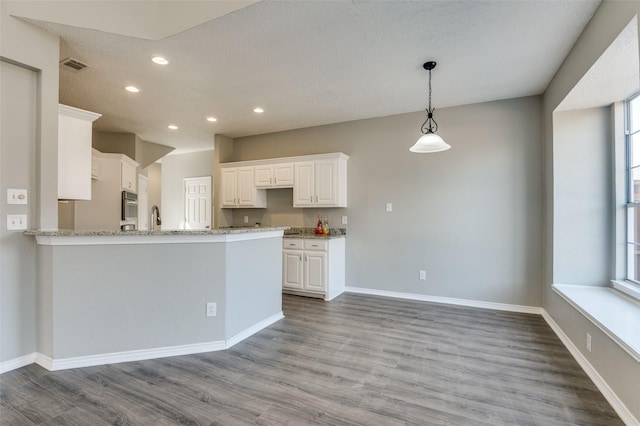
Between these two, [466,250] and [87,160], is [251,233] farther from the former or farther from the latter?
[466,250]

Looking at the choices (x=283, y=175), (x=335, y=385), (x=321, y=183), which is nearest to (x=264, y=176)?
(x=283, y=175)

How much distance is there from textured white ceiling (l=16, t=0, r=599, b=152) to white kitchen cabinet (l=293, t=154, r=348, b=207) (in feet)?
2.55

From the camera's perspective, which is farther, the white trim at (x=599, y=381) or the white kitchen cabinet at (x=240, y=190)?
the white kitchen cabinet at (x=240, y=190)

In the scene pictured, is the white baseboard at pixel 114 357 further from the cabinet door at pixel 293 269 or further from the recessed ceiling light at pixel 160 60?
the recessed ceiling light at pixel 160 60

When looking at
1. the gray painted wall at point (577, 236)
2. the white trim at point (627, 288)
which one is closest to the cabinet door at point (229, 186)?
the gray painted wall at point (577, 236)

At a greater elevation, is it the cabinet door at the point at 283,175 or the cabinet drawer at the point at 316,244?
the cabinet door at the point at 283,175

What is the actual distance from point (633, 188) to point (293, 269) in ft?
12.8

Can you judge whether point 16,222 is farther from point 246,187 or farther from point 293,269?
point 246,187

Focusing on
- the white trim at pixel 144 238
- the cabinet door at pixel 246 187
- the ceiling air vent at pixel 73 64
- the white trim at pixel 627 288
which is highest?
the ceiling air vent at pixel 73 64

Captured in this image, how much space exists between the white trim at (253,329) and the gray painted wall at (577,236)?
9.11ft

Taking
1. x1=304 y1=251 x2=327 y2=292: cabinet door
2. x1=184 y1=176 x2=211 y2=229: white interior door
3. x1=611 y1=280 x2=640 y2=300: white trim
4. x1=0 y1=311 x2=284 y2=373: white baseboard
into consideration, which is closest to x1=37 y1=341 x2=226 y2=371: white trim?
x1=0 y1=311 x2=284 y2=373: white baseboard

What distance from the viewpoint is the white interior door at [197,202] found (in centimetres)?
702

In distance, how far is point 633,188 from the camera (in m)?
2.70

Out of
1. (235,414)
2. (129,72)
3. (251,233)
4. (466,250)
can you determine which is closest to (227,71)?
(129,72)
